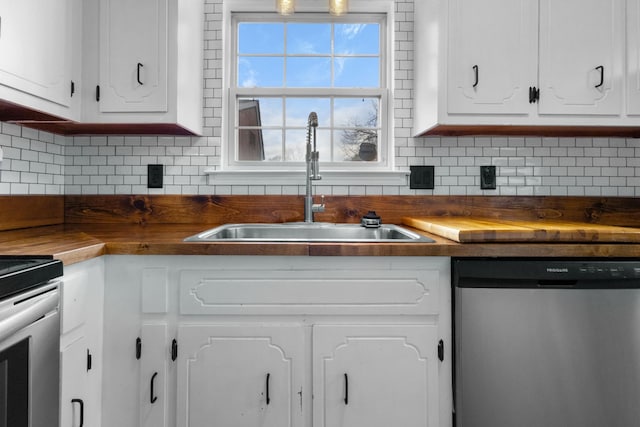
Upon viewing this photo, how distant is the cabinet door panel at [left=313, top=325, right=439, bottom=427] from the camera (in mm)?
1242

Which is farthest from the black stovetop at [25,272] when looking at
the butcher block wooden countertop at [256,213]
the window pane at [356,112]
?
the window pane at [356,112]

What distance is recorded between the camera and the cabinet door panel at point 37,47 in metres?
1.27

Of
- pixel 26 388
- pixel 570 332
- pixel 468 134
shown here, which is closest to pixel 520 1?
pixel 468 134

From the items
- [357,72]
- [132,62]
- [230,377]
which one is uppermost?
[357,72]

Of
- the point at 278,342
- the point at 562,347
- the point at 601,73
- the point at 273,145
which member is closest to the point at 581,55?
the point at 601,73

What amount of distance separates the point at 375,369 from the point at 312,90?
146cm

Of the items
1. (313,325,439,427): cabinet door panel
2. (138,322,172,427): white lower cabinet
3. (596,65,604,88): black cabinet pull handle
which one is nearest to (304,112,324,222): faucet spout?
(313,325,439,427): cabinet door panel

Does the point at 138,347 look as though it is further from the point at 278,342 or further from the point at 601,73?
the point at 601,73

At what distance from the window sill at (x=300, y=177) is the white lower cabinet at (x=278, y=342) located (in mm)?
774

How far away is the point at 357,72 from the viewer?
2.11m

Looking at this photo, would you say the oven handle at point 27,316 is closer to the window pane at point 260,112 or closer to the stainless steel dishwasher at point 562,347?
the stainless steel dishwasher at point 562,347

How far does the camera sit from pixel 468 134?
6.38ft

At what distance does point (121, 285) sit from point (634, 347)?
1.64 m

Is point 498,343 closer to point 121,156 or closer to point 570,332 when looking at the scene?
point 570,332
